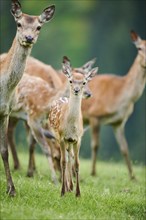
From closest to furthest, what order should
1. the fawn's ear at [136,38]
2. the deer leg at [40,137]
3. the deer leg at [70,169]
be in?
the deer leg at [70,169] < the deer leg at [40,137] < the fawn's ear at [136,38]

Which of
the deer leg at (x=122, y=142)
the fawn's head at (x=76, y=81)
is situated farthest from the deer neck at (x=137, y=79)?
the fawn's head at (x=76, y=81)

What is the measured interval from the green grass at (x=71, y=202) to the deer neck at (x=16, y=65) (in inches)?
46.5

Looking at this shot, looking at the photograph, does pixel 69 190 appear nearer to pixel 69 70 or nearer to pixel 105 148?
pixel 69 70

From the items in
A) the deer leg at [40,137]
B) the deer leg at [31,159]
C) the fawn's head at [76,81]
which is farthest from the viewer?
the deer leg at [31,159]

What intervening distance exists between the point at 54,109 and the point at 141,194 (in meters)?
1.53

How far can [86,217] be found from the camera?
9742 millimetres

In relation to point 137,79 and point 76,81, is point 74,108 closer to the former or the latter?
point 76,81

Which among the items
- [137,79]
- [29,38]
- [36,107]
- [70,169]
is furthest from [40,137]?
[137,79]

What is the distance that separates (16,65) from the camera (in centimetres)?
1070

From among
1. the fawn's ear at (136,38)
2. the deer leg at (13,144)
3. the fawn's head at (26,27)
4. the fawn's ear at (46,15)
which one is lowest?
the deer leg at (13,144)

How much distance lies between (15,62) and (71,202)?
5.45 feet

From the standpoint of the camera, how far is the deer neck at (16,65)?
34.9ft

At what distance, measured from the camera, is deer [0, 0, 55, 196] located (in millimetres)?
10508

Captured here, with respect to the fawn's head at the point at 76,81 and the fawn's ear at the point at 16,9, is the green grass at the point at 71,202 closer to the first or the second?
the fawn's head at the point at 76,81
